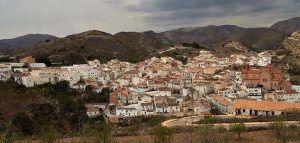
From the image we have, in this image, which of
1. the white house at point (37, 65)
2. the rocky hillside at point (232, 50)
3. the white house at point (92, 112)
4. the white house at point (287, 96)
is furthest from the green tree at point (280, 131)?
the rocky hillside at point (232, 50)

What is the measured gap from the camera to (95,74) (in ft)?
252

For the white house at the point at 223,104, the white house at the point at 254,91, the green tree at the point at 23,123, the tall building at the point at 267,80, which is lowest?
the green tree at the point at 23,123

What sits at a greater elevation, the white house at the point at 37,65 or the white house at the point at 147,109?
the white house at the point at 37,65

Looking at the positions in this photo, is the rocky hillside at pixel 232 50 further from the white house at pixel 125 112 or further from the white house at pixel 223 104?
the white house at pixel 125 112

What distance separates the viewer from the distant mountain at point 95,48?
9669cm

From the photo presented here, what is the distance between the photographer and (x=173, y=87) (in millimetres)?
68188

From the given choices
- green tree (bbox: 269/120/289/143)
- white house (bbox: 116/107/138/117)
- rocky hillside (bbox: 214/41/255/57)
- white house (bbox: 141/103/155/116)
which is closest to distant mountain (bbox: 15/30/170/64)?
rocky hillside (bbox: 214/41/255/57)

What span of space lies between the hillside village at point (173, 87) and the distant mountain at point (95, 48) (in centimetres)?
1317

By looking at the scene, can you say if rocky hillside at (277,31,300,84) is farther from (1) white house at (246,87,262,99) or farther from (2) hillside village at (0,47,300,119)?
(1) white house at (246,87,262,99)

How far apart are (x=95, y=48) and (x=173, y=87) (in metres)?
57.2

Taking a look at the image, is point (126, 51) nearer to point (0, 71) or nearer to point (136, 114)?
point (0, 71)

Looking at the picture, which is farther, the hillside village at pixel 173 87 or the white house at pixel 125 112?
the white house at pixel 125 112

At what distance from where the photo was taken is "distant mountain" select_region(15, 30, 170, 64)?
9669cm

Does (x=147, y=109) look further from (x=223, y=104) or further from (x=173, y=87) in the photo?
(x=173, y=87)
